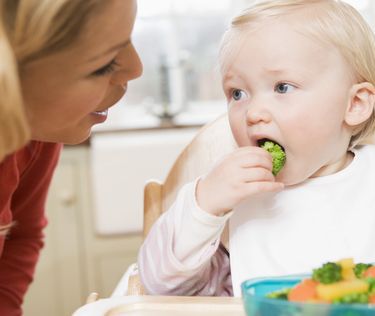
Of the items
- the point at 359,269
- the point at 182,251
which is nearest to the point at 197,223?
the point at 182,251

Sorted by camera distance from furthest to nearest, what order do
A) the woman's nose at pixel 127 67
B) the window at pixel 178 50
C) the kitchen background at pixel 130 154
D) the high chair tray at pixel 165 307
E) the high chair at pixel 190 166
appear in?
the window at pixel 178 50, the kitchen background at pixel 130 154, the high chair at pixel 190 166, the woman's nose at pixel 127 67, the high chair tray at pixel 165 307

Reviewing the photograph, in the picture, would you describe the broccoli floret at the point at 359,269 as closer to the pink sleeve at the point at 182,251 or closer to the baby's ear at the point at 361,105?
the pink sleeve at the point at 182,251

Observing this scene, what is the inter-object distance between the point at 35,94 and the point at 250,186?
0.38 meters

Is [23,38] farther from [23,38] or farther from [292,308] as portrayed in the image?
[292,308]

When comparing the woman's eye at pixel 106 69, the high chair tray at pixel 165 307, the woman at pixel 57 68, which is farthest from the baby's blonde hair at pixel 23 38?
the high chair tray at pixel 165 307

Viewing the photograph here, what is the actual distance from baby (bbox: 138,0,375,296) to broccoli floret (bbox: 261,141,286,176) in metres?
0.01

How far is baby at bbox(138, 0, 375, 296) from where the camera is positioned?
3.81 ft

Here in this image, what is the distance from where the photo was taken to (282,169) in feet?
4.03

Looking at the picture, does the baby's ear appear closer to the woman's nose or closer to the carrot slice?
the woman's nose

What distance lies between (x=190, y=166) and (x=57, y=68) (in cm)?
55

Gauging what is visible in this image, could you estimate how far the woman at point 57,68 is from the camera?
85 cm

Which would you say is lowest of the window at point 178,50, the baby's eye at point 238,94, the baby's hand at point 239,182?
the baby's hand at point 239,182

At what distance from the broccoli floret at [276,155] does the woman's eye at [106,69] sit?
0.29m

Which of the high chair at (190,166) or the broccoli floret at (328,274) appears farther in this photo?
the high chair at (190,166)
